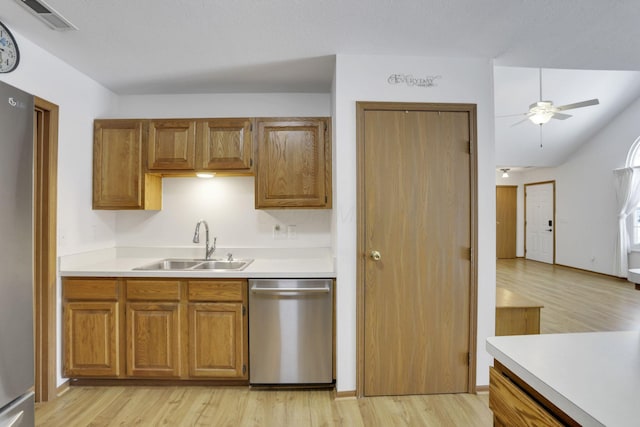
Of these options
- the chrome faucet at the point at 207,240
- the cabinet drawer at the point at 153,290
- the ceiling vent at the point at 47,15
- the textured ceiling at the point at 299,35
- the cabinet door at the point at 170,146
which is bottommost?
the cabinet drawer at the point at 153,290

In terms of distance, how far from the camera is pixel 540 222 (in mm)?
8203

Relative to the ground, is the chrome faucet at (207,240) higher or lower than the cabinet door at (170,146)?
lower

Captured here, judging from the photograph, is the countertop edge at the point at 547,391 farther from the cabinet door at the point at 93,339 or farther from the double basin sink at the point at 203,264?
the cabinet door at the point at 93,339

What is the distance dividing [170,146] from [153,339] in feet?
5.03

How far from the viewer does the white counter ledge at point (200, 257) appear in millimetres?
2324

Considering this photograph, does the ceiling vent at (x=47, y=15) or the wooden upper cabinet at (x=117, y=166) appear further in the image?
the wooden upper cabinet at (x=117, y=166)

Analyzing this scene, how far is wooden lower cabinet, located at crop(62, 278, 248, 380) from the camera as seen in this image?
7.66 feet

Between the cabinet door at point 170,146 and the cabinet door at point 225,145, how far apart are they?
0.08 meters

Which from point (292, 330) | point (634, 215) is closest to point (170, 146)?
point (292, 330)

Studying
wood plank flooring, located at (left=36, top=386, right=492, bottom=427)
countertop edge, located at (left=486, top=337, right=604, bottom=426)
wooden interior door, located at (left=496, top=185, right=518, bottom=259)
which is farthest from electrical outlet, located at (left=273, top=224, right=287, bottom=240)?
wooden interior door, located at (left=496, top=185, right=518, bottom=259)

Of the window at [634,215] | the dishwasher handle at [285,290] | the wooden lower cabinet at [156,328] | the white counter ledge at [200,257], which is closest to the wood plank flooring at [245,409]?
the wooden lower cabinet at [156,328]

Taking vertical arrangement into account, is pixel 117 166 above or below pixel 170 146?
below

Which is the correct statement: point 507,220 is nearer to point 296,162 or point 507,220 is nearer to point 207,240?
point 296,162

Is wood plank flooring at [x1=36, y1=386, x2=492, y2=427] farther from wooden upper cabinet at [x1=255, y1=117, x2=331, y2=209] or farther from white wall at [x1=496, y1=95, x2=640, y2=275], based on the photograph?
white wall at [x1=496, y1=95, x2=640, y2=275]
